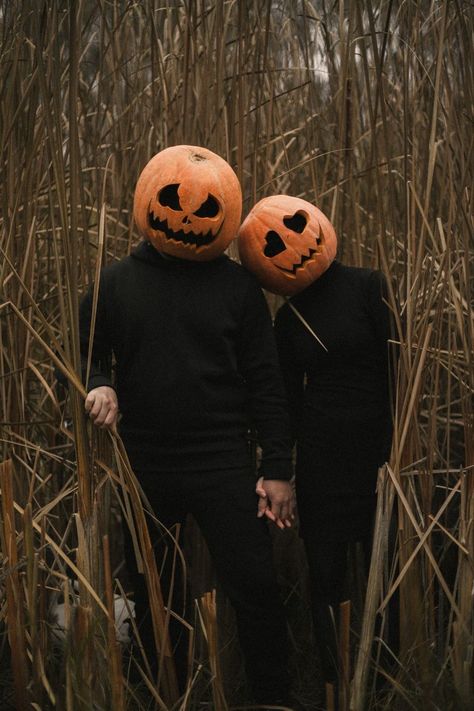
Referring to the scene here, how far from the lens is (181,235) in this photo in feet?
5.27

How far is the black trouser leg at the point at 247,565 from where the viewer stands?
1.63 metres

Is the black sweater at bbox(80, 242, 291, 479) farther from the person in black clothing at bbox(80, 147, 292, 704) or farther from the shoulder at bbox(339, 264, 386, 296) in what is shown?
the shoulder at bbox(339, 264, 386, 296)

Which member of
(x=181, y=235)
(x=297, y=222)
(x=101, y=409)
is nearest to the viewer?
(x=101, y=409)

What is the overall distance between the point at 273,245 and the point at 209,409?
345mm

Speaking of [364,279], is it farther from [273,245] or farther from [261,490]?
[261,490]

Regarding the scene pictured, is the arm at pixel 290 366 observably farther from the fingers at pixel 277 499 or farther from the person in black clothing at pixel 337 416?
the fingers at pixel 277 499

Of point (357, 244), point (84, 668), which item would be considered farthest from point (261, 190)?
point (84, 668)

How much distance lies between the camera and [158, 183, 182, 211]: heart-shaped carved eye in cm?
161

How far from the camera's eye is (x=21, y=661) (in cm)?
149

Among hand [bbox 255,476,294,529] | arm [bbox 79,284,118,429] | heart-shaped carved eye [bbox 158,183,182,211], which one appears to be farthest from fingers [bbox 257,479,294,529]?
heart-shaped carved eye [bbox 158,183,182,211]

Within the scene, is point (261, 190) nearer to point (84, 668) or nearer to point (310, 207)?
point (310, 207)

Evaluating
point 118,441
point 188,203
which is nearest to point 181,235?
point 188,203

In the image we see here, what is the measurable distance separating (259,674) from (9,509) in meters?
0.59

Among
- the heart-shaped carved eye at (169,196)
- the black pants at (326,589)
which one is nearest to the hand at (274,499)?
the black pants at (326,589)
